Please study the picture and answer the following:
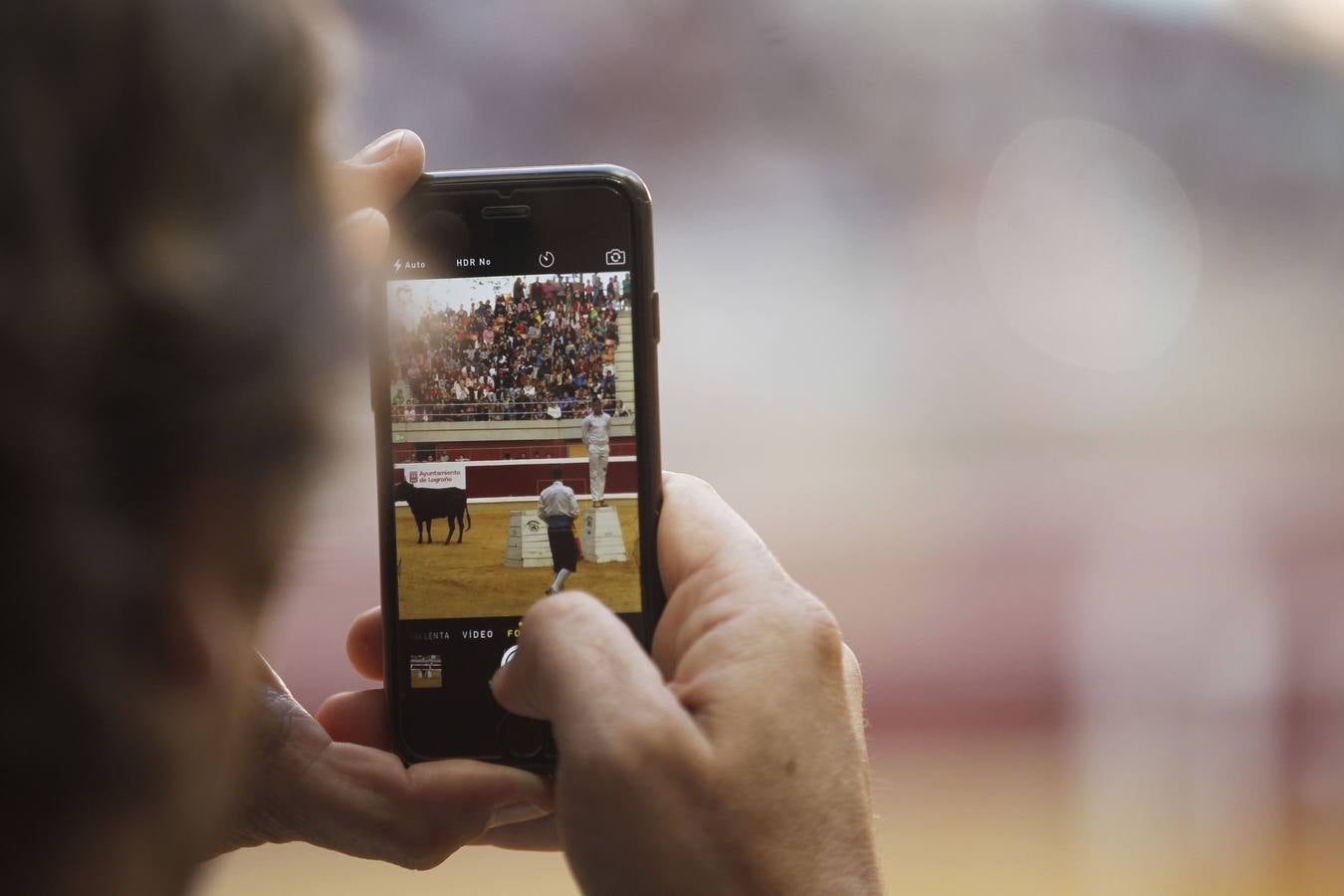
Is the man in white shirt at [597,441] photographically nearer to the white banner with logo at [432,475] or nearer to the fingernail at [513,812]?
the white banner with logo at [432,475]

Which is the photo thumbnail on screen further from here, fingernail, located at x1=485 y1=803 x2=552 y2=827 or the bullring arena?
fingernail, located at x1=485 y1=803 x2=552 y2=827

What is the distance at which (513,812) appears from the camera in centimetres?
67

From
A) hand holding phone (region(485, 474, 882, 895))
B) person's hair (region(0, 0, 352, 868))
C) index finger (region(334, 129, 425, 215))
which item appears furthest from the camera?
index finger (region(334, 129, 425, 215))

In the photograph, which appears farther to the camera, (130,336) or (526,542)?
(526,542)

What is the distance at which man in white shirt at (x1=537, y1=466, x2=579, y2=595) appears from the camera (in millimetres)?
715

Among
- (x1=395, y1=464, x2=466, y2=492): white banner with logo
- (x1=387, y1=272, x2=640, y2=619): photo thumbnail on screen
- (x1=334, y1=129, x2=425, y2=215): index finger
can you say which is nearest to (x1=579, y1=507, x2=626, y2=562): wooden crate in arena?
(x1=387, y1=272, x2=640, y2=619): photo thumbnail on screen

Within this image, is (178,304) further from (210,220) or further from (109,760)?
(109,760)

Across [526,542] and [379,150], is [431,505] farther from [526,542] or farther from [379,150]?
[379,150]

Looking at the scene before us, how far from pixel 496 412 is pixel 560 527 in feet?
0.34

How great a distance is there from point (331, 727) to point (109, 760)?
399 mm

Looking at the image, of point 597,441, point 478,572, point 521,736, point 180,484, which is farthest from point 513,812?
point 180,484

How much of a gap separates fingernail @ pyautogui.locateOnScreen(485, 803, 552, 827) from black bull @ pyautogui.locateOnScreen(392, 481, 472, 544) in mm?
210

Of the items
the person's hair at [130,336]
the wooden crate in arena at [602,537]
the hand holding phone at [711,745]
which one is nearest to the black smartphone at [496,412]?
the wooden crate in arena at [602,537]

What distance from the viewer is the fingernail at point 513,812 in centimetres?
67
